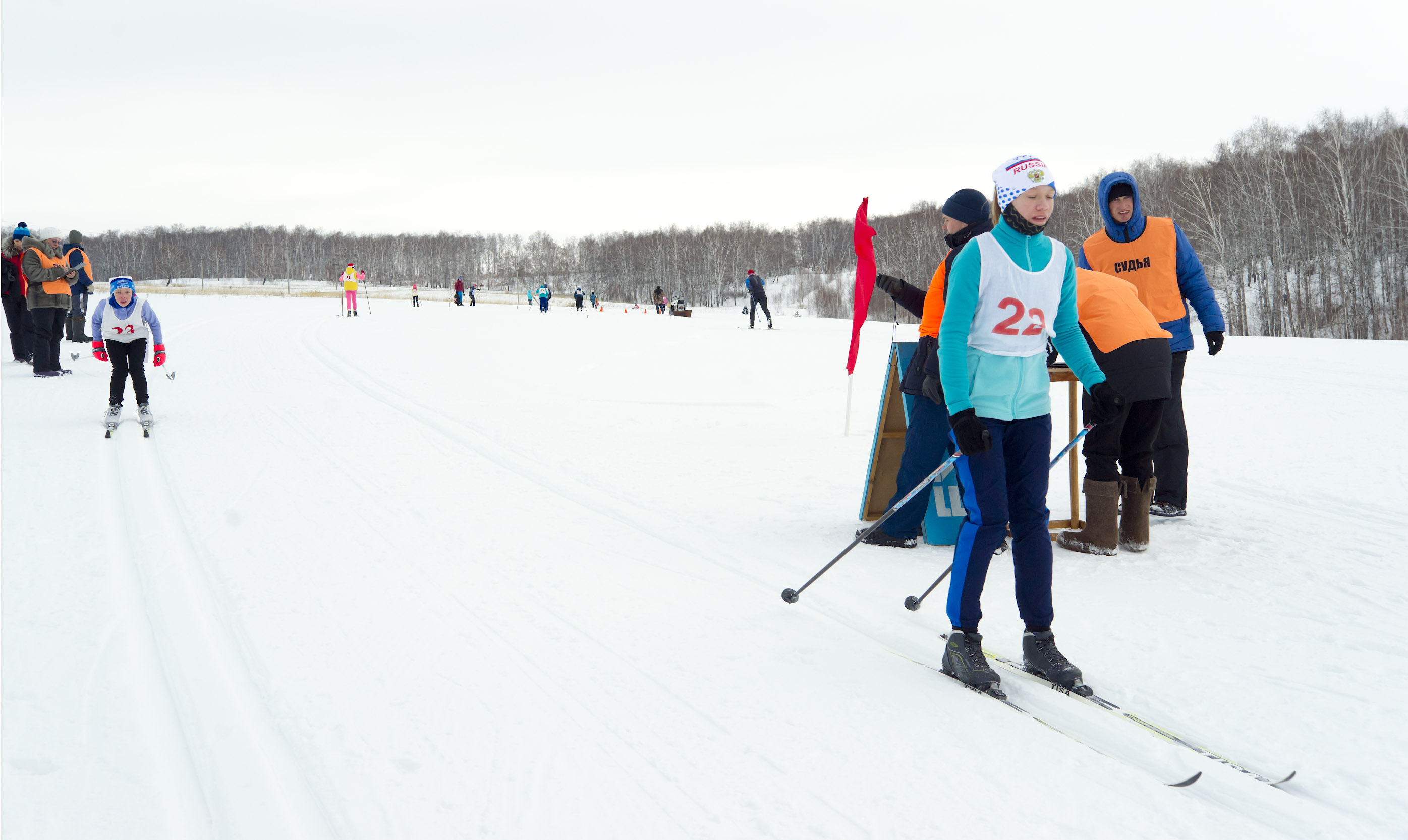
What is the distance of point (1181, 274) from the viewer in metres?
5.39

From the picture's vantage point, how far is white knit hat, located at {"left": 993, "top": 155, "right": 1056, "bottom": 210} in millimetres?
3148

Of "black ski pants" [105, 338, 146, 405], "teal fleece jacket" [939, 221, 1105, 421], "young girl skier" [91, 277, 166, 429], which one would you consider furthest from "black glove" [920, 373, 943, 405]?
"black ski pants" [105, 338, 146, 405]

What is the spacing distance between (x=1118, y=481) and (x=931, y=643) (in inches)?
78.0

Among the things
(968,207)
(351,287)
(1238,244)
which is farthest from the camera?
(1238,244)

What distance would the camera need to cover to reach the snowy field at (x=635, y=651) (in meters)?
2.46

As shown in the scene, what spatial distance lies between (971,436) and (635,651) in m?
1.71

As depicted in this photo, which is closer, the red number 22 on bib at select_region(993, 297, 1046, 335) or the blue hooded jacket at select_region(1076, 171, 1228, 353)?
the red number 22 on bib at select_region(993, 297, 1046, 335)

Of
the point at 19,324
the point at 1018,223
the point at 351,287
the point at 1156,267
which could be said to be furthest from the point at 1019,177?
the point at 351,287

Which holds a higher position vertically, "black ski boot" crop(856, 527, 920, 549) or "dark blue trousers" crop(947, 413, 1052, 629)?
"dark blue trousers" crop(947, 413, 1052, 629)

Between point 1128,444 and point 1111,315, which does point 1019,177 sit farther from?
point 1128,444

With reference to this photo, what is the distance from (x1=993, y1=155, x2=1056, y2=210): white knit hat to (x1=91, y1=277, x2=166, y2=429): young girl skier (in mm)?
8508

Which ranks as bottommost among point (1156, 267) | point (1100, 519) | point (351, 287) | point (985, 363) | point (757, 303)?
point (1100, 519)

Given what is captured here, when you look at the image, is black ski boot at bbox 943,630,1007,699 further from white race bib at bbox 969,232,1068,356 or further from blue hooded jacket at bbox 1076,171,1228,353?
blue hooded jacket at bbox 1076,171,1228,353

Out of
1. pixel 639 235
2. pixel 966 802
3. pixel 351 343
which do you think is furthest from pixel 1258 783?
pixel 639 235
